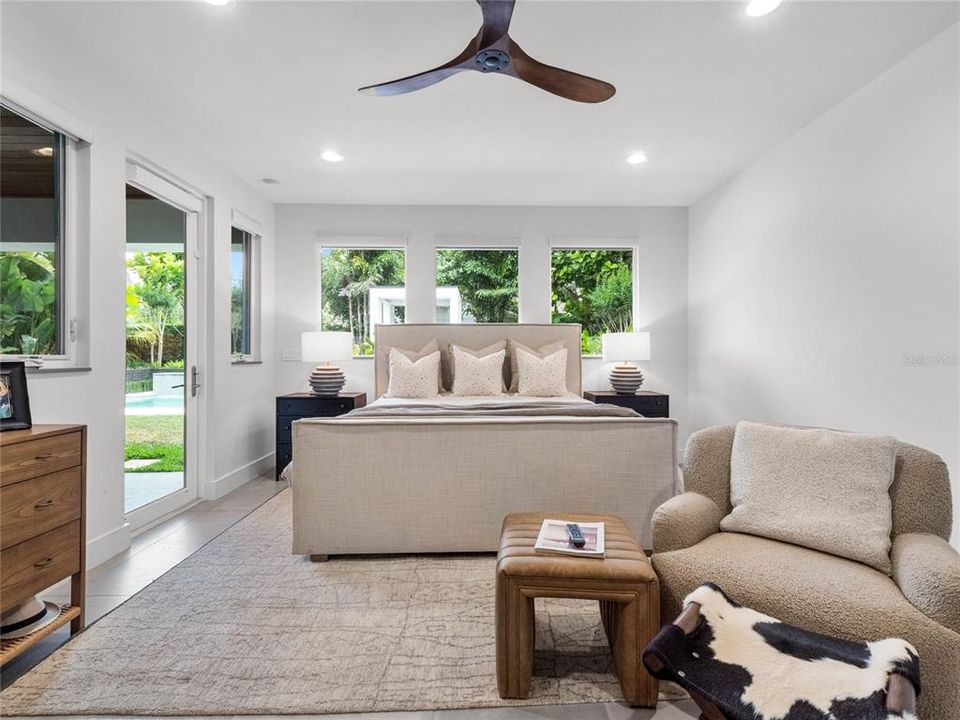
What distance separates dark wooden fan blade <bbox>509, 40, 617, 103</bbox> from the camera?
2.11 meters

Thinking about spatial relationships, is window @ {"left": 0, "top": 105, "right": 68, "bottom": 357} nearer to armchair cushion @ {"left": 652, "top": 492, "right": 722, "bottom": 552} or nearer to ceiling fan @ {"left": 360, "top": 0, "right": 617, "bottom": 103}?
ceiling fan @ {"left": 360, "top": 0, "right": 617, "bottom": 103}

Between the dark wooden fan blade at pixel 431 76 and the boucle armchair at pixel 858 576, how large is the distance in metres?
1.92

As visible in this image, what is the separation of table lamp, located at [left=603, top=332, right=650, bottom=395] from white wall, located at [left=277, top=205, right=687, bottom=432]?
42 cm

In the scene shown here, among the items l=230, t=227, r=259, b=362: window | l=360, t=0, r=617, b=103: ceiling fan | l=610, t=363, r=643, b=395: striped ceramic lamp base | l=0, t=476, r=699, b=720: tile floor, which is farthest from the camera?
l=610, t=363, r=643, b=395: striped ceramic lamp base

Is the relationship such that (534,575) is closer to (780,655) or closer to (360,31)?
(780,655)

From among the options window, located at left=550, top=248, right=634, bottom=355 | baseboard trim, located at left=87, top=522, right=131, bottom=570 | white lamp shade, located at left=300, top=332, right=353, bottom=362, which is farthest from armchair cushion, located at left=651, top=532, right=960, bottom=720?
window, located at left=550, top=248, right=634, bottom=355

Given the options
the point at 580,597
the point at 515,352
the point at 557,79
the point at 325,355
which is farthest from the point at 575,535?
the point at 325,355

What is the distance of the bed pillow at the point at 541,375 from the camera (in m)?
4.51

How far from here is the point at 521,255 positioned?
5316mm

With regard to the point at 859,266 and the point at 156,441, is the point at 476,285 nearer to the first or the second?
the point at 156,441

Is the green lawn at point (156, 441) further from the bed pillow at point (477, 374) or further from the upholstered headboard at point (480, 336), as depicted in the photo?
the bed pillow at point (477, 374)

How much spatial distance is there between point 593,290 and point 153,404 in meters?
4.05

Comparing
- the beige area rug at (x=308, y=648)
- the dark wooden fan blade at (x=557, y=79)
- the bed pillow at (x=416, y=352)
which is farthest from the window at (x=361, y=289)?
the dark wooden fan blade at (x=557, y=79)

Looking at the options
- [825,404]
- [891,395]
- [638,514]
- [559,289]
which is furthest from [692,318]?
[638,514]
